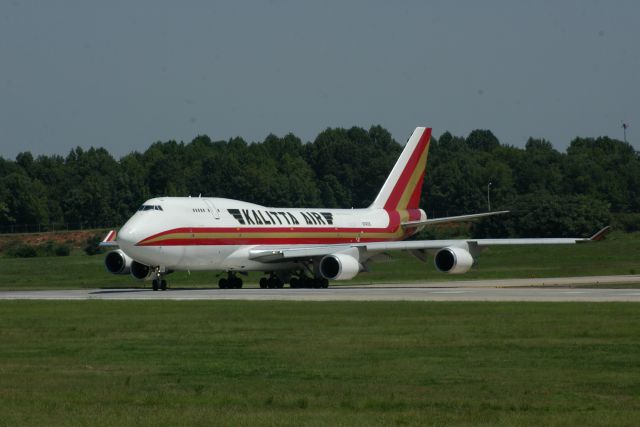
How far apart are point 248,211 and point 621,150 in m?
150

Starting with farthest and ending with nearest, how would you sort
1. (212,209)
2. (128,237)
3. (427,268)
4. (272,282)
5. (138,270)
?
(427,268)
(272,282)
(138,270)
(212,209)
(128,237)

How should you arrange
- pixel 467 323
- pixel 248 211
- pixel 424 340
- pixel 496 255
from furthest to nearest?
pixel 496 255
pixel 248 211
pixel 467 323
pixel 424 340

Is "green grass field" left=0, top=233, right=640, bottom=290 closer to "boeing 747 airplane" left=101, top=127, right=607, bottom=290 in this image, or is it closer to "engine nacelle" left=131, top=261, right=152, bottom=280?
"engine nacelle" left=131, top=261, right=152, bottom=280

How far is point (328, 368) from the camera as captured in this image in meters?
20.4

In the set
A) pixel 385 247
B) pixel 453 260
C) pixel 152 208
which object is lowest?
pixel 453 260

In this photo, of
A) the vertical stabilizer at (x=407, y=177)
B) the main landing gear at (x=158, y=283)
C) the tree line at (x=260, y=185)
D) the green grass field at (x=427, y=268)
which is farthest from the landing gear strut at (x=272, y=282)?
the tree line at (x=260, y=185)

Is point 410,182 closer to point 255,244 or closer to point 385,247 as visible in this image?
point 385,247

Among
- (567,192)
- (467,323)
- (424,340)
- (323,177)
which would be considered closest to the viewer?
(424,340)

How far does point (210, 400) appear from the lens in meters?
17.1

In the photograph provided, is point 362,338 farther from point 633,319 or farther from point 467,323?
point 633,319

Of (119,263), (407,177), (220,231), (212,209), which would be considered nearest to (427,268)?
(407,177)

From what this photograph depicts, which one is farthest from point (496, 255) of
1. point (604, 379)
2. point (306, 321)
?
point (604, 379)

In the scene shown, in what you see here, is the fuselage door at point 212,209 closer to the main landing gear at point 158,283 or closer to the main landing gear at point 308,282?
the main landing gear at point 158,283

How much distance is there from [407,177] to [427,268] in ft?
22.0
